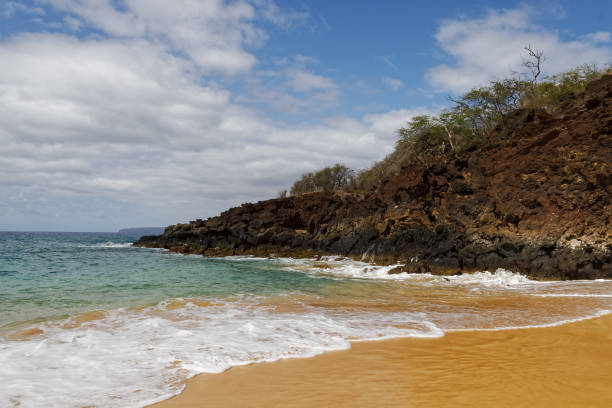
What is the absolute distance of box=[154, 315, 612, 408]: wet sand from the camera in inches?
158

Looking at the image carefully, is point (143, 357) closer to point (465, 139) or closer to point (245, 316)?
point (245, 316)

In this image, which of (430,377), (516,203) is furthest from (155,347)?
(516,203)

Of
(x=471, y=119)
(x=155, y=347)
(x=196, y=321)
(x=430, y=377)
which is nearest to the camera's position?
(x=430, y=377)

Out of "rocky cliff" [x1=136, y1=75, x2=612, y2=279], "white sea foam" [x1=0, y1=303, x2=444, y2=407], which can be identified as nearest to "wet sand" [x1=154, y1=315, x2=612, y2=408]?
"white sea foam" [x1=0, y1=303, x2=444, y2=407]

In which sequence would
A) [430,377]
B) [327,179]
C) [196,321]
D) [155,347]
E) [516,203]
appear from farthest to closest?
1. [327,179]
2. [516,203]
3. [196,321]
4. [155,347]
5. [430,377]

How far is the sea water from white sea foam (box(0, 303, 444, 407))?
19mm

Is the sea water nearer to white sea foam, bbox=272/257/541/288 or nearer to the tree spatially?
white sea foam, bbox=272/257/541/288

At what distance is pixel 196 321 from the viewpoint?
8.04 meters

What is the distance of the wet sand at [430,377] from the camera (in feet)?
13.2

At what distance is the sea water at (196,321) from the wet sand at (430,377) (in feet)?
1.69

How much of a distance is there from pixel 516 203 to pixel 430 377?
1645cm

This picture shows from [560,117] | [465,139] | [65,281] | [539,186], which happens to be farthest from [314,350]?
[465,139]

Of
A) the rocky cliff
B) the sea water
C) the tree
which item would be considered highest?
the tree

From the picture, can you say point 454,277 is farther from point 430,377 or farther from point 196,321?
point 430,377
